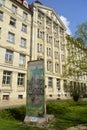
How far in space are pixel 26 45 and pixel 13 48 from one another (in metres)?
4.18

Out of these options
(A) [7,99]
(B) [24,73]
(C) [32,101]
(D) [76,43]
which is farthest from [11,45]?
(C) [32,101]

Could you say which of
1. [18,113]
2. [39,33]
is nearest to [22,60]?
[39,33]

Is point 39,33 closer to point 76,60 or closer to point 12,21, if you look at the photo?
point 12,21

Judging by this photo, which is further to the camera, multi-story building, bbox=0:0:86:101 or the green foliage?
multi-story building, bbox=0:0:86:101

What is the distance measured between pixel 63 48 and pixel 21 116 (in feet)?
114

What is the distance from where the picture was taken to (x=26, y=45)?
33531mm

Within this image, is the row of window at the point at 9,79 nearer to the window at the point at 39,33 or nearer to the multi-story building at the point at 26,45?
the multi-story building at the point at 26,45

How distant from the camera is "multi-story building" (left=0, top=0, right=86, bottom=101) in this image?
94.0ft

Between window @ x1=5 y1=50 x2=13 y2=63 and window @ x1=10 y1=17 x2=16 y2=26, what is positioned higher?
window @ x1=10 y1=17 x2=16 y2=26

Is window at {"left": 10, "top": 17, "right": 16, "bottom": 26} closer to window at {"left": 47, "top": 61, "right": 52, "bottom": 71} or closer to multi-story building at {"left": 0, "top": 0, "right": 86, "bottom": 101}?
multi-story building at {"left": 0, "top": 0, "right": 86, "bottom": 101}

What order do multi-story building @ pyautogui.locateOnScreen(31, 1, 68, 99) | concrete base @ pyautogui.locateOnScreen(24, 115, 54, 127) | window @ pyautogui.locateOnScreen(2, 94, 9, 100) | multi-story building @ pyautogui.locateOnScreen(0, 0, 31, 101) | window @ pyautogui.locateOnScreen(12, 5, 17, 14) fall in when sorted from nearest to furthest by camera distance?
concrete base @ pyautogui.locateOnScreen(24, 115, 54, 127), window @ pyautogui.locateOnScreen(2, 94, 9, 100), multi-story building @ pyautogui.locateOnScreen(0, 0, 31, 101), window @ pyautogui.locateOnScreen(12, 5, 17, 14), multi-story building @ pyautogui.locateOnScreen(31, 1, 68, 99)

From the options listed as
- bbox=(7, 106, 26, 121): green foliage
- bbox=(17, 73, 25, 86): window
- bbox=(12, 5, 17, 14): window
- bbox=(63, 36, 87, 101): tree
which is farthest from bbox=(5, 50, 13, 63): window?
bbox=(7, 106, 26, 121): green foliage

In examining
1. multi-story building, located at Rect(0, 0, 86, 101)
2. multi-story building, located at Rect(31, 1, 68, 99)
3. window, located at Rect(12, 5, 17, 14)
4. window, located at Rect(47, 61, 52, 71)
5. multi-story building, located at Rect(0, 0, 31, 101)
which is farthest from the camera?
window, located at Rect(47, 61, 52, 71)

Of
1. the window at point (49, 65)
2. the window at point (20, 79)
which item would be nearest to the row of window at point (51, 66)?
the window at point (49, 65)
